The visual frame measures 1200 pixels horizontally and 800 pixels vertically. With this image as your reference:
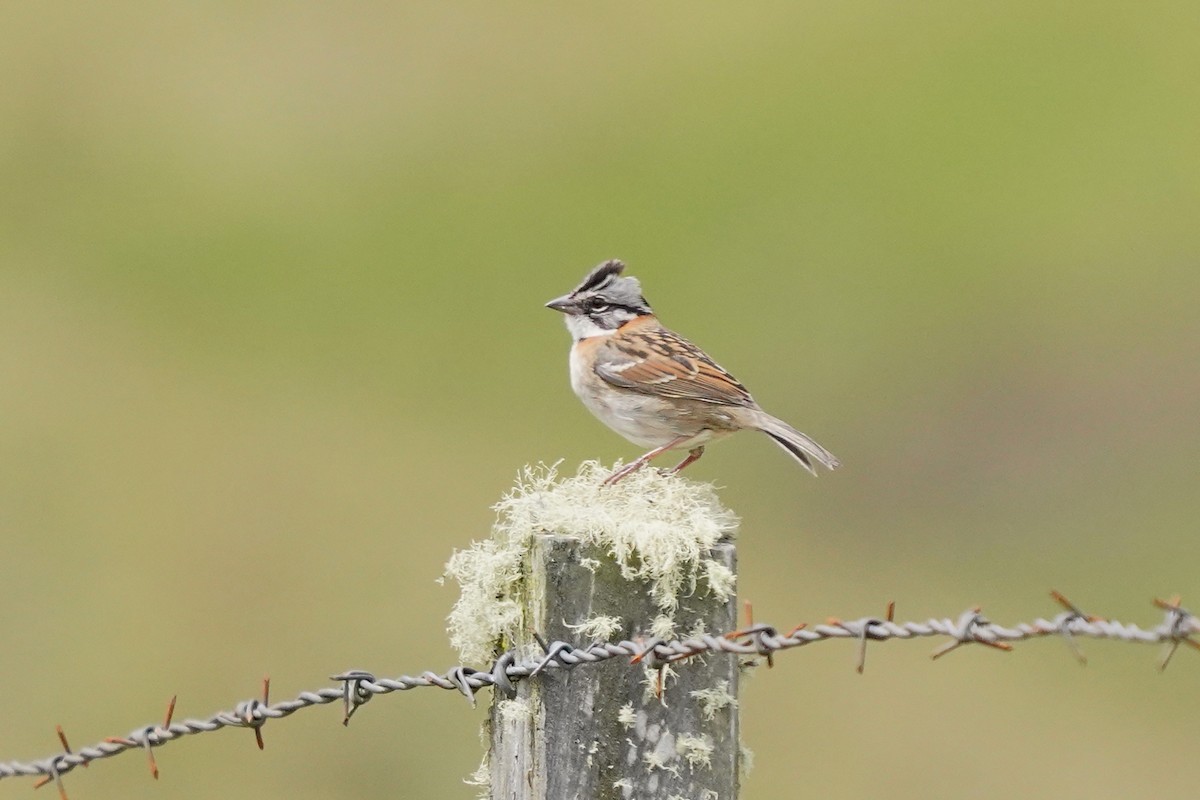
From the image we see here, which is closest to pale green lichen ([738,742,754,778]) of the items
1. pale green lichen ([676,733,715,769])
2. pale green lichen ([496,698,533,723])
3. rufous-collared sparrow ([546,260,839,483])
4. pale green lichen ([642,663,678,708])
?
pale green lichen ([676,733,715,769])

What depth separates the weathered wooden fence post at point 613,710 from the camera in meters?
3.62

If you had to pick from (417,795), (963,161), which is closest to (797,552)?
(417,795)

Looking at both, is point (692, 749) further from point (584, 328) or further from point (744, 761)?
point (584, 328)

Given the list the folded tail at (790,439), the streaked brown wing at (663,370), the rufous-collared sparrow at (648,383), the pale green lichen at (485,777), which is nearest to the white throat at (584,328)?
the rufous-collared sparrow at (648,383)

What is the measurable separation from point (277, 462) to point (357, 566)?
2.83 m

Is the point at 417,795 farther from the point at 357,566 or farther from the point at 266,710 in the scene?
the point at 266,710

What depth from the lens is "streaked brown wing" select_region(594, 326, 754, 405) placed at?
22.1 ft

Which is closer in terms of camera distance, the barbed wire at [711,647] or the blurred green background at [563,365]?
the barbed wire at [711,647]

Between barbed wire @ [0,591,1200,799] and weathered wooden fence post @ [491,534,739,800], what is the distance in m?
0.05

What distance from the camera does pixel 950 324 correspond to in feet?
62.6

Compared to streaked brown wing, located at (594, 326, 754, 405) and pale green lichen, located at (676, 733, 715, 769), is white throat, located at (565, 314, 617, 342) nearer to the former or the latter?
streaked brown wing, located at (594, 326, 754, 405)

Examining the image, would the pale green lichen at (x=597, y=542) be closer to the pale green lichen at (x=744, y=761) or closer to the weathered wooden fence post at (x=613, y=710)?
the weathered wooden fence post at (x=613, y=710)

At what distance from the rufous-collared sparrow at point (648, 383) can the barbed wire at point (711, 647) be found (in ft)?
8.32

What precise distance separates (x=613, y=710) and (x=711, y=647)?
0.26 metres
